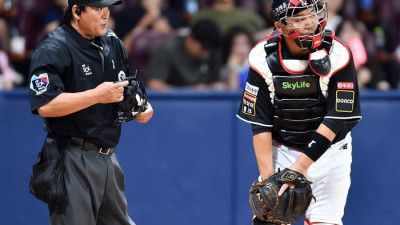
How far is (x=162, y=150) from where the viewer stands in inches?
248

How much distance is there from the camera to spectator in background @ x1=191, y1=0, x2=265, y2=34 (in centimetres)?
863

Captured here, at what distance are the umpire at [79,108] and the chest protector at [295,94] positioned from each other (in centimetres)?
103

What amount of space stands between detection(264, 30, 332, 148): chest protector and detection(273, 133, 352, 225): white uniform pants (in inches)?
7.4

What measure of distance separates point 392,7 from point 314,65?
5478mm

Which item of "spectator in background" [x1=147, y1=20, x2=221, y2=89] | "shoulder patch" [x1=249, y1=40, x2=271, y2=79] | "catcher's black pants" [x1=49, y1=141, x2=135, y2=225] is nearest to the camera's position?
"catcher's black pants" [x1=49, y1=141, x2=135, y2=225]

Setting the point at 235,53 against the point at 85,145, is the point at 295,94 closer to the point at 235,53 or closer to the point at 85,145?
the point at 85,145

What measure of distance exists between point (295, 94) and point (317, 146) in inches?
14.5

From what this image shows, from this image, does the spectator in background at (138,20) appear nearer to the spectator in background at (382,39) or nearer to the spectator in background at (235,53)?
the spectator in background at (235,53)

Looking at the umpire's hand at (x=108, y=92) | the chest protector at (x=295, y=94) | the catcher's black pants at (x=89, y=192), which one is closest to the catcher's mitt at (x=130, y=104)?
the umpire's hand at (x=108, y=92)

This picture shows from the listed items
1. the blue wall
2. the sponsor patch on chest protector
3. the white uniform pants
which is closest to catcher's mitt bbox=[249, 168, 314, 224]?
the white uniform pants

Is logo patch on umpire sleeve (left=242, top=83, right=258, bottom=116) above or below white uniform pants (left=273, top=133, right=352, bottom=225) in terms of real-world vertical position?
above

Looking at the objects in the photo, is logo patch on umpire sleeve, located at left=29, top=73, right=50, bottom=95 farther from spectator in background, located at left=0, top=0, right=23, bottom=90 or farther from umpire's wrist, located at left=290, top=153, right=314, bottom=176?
spectator in background, located at left=0, top=0, right=23, bottom=90

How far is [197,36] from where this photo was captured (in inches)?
305

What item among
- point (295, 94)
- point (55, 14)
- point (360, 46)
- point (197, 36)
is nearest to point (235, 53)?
point (197, 36)
